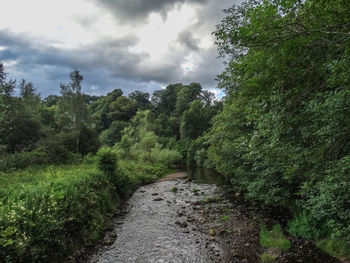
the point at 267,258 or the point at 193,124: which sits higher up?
the point at 193,124

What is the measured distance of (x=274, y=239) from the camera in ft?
24.9

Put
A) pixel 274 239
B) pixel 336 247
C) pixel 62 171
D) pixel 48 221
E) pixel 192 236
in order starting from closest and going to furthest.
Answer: pixel 48 221 → pixel 336 247 → pixel 274 239 → pixel 192 236 → pixel 62 171

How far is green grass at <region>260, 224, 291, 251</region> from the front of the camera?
23.4ft

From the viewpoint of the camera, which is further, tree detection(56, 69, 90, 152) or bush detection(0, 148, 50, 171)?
tree detection(56, 69, 90, 152)

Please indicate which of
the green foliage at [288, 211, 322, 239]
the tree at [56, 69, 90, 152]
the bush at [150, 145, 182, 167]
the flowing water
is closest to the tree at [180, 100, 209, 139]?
the bush at [150, 145, 182, 167]

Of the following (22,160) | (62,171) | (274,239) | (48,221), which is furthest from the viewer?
(22,160)

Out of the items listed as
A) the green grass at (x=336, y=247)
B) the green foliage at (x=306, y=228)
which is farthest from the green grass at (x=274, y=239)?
the green grass at (x=336, y=247)

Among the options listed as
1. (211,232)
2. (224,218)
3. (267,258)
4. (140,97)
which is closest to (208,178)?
(224,218)

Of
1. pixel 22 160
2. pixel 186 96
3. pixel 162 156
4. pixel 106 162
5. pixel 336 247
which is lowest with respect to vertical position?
pixel 336 247

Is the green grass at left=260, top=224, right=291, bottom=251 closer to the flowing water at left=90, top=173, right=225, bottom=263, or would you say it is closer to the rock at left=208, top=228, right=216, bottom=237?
the flowing water at left=90, top=173, right=225, bottom=263

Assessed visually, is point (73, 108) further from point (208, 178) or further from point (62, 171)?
point (208, 178)

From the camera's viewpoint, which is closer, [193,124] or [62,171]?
[62,171]

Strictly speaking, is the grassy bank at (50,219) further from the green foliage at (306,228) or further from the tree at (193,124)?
the tree at (193,124)

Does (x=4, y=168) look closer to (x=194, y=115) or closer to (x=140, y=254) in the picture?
(x=140, y=254)
